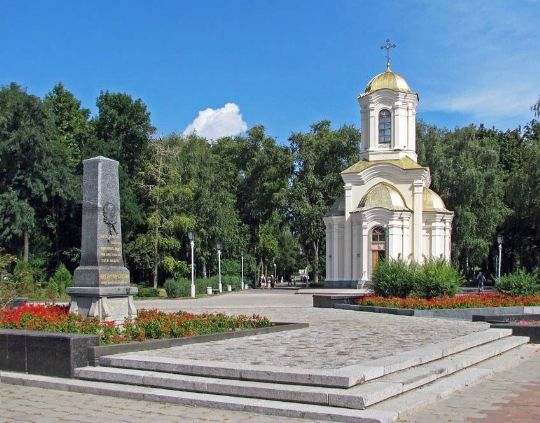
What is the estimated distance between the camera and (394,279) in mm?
23312

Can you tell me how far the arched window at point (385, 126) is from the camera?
45875mm

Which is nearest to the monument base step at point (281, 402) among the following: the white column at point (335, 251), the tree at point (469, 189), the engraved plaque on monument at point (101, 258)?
the engraved plaque on monument at point (101, 258)

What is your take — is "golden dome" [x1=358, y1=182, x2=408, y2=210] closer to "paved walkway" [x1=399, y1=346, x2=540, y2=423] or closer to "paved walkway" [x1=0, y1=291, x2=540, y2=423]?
"paved walkway" [x1=0, y1=291, x2=540, y2=423]

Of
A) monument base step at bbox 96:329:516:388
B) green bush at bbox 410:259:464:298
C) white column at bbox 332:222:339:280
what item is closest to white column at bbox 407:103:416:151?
white column at bbox 332:222:339:280

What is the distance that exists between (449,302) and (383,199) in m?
22.8

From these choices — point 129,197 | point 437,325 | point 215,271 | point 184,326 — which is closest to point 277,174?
point 215,271

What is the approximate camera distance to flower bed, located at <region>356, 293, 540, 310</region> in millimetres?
20734

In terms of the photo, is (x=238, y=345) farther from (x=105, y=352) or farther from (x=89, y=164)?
(x=89, y=164)

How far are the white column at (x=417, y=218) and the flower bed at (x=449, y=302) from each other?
2101 centimetres

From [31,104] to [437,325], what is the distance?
3809 centimetres

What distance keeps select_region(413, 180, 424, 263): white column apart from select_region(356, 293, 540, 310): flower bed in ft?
68.9

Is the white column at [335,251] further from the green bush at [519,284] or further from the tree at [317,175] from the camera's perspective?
the green bush at [519,284]

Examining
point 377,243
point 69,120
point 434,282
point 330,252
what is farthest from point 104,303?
point 69,120

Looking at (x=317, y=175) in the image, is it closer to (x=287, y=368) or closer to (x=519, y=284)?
(x=519, y=284)
